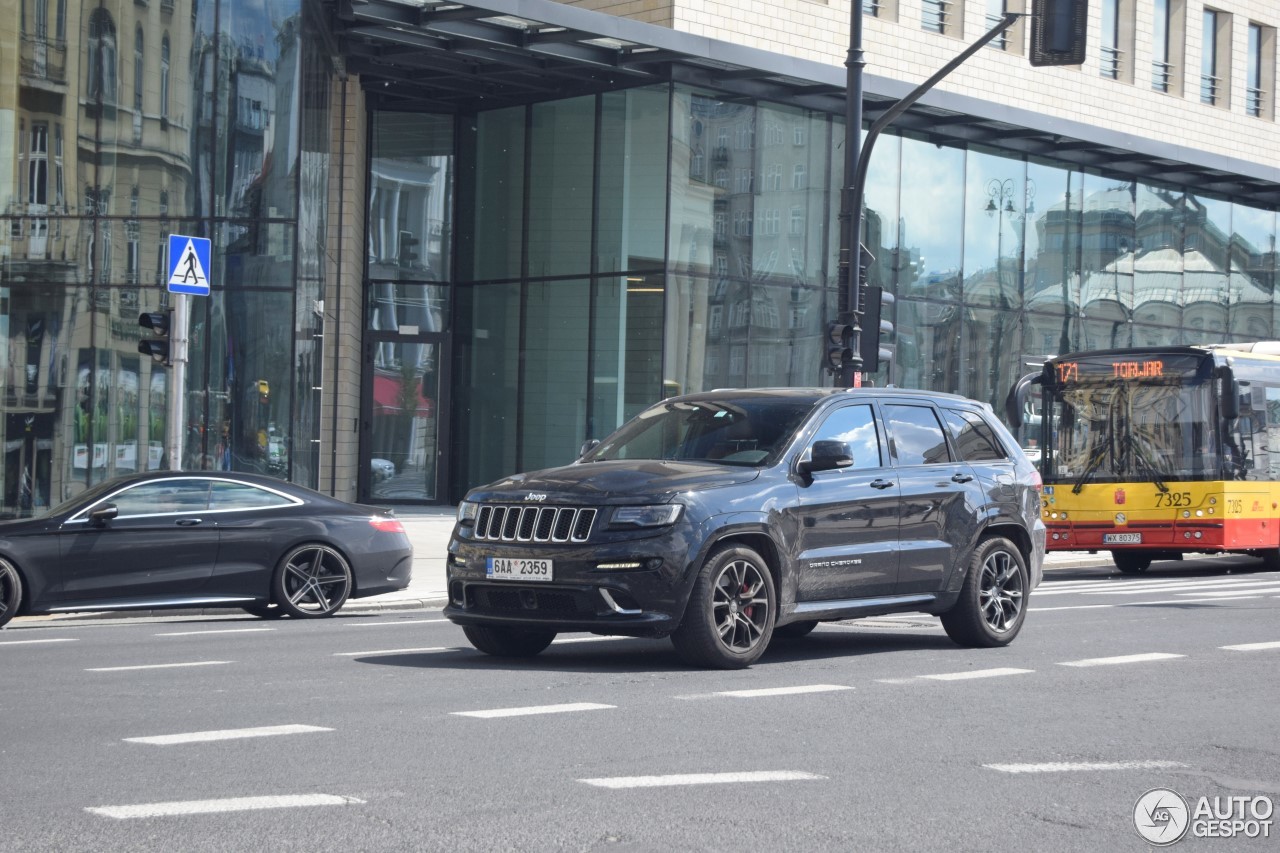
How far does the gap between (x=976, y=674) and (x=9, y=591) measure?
293 inches

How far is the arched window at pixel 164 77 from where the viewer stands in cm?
2427

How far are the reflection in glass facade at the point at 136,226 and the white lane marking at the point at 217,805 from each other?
1853cm

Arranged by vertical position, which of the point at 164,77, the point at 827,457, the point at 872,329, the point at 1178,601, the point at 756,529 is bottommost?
the point at 1178,601

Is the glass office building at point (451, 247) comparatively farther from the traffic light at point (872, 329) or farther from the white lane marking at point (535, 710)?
the white lane marking at point (535, 710)

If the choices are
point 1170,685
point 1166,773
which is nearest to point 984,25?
point 1170,685

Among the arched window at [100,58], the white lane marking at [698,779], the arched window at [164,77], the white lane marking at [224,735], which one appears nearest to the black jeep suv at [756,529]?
the white lane marking at [224,735]

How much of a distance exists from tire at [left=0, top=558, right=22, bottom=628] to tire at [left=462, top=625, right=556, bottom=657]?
4.45m

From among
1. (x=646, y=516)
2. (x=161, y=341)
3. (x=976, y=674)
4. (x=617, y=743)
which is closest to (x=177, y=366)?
(x=161, y=341)

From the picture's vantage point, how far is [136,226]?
2442 cm

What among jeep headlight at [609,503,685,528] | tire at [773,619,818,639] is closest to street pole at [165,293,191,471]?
tire at [773,619,818,639]

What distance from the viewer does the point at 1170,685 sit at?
985 cm

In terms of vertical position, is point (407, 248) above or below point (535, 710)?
above

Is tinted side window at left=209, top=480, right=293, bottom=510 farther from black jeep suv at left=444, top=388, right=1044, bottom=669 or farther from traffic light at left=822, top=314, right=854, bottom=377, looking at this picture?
traffic light at left=822, top=314, right=854, bottom=377

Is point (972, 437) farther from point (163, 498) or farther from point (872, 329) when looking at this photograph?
point (872, 329)
